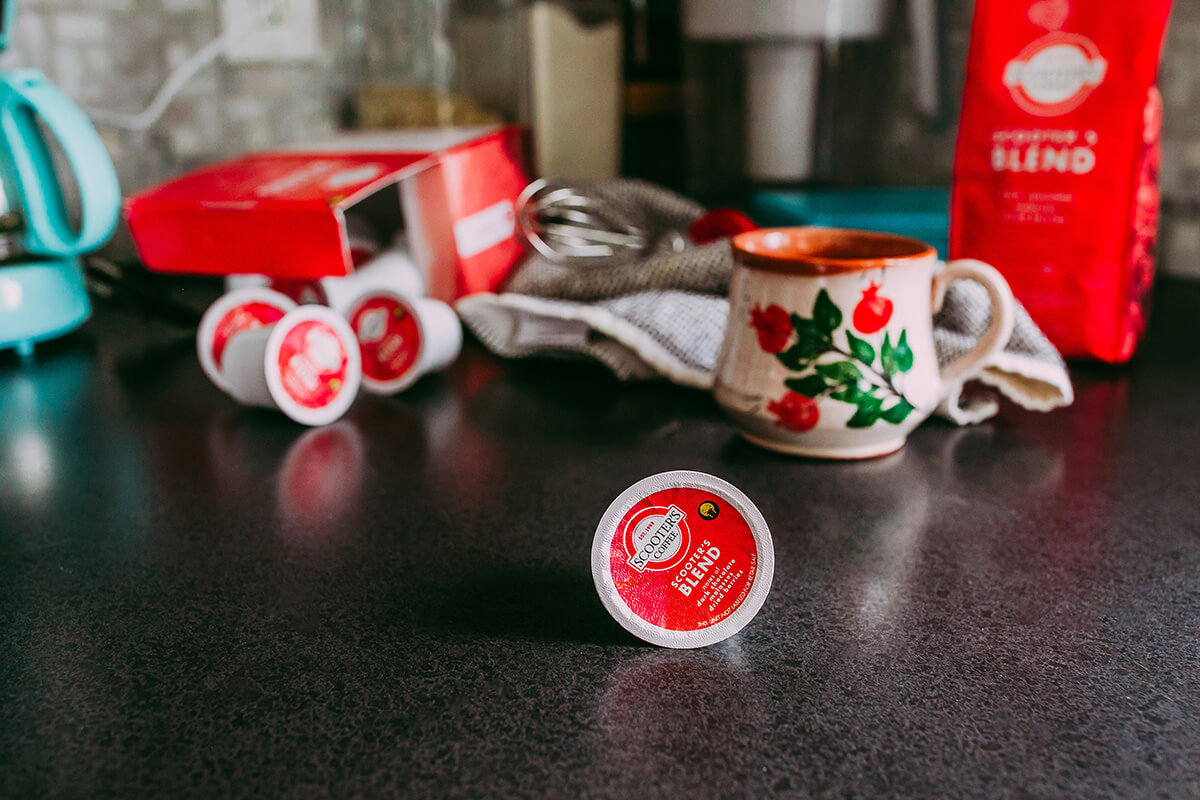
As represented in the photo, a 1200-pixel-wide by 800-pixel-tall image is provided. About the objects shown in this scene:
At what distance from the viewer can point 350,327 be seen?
74 centimetres

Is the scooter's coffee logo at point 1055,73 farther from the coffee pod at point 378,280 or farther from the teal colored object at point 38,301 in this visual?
the teal colored object at point 38,301

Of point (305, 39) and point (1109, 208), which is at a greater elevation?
point (305, 39)

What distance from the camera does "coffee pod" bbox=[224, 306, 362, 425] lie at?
2.20ft

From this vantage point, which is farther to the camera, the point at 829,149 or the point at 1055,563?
the point at 829,149

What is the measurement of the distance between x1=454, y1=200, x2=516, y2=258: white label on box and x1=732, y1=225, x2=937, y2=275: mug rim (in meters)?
0.39

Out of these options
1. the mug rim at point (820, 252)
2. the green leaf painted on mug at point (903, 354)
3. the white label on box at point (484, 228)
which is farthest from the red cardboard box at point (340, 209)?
the green leaf painted on mug at point (903, 354)

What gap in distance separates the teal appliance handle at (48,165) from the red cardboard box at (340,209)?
0.05m

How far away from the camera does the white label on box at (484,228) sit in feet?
3.03

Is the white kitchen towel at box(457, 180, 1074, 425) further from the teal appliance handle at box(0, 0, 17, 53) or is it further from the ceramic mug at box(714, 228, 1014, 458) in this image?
the teal appliance handle at box(0, 0, 17, 53)

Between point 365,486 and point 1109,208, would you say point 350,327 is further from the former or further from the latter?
point 1109,208

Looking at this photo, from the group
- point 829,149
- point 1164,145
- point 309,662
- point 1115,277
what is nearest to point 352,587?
point 309,662

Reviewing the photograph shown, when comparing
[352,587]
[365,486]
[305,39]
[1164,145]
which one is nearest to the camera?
[352,587]

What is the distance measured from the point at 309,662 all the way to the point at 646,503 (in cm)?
16

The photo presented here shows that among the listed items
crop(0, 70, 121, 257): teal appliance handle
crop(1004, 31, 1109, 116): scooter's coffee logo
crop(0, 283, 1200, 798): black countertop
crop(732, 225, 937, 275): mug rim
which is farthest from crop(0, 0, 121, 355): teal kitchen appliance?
crop(1004, 31, 1109, 116): scooter's coffee logo
